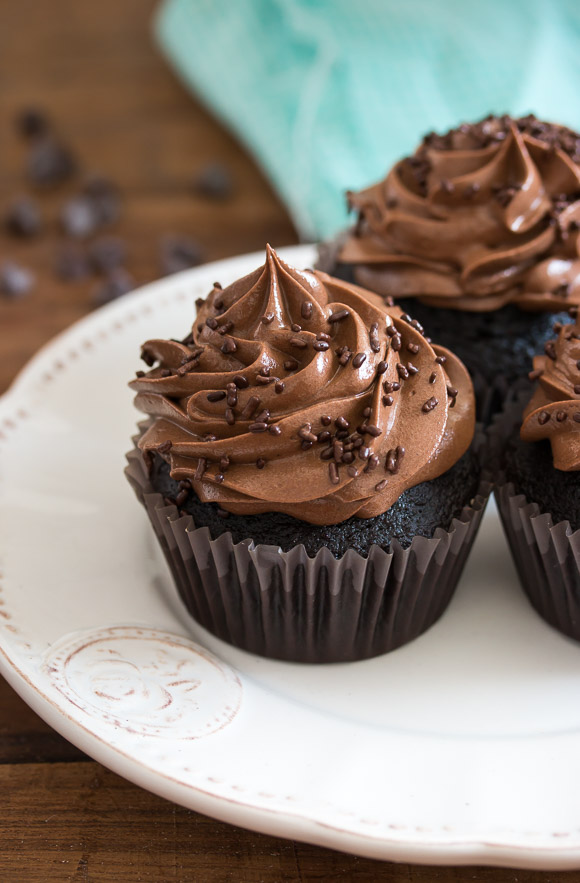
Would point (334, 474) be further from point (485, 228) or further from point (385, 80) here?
point (385, 80)

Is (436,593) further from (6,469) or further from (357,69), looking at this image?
(357,69)

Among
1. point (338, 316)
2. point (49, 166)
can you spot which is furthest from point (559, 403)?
point (49, 166)

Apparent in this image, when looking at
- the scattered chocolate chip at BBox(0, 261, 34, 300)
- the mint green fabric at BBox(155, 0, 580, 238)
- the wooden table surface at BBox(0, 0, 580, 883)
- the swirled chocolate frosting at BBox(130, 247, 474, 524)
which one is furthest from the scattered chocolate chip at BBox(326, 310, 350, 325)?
the scattered chocolate chip at BBox(0, 261, 34, 300)

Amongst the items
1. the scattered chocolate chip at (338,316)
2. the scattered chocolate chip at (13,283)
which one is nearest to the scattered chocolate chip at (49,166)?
the scattered chocolate chip at (13,283)

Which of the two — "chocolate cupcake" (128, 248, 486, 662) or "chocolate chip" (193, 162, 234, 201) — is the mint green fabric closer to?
"chocolate chip" (193, 162, 234, 201)

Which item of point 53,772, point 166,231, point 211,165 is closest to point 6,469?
point 53,772
